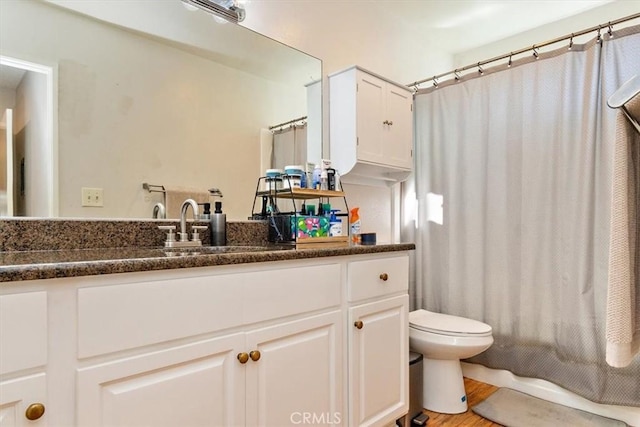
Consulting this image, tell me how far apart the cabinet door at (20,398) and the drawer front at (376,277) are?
93 centimetres

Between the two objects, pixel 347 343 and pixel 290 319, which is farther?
pixel 347 343

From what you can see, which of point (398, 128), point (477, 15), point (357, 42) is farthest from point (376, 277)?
point (477, 15)

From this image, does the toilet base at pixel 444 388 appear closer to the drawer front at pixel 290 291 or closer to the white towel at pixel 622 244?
the drawer front at pixel 290 291

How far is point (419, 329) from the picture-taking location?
75.0 inches

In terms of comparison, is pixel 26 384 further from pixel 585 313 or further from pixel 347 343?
pixel 585 313

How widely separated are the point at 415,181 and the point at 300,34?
1170 millimetres

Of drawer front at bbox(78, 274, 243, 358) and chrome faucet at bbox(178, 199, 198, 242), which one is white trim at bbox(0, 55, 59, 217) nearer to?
chrome faucet at bbox(178, 199, 198, 242)

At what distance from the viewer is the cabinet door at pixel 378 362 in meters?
1.41

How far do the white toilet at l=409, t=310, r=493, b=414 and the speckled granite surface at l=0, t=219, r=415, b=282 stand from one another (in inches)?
20.2

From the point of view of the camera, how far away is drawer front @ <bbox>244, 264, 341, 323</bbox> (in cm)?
111

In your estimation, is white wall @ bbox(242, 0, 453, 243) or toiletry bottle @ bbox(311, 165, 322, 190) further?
white wall @ bbox(242, 0, 453, 243)

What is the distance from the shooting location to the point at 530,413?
6.11 ft

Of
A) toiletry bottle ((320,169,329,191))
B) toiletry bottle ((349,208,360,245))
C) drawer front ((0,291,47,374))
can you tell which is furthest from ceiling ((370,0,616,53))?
drawer front ((0,291,47,374))

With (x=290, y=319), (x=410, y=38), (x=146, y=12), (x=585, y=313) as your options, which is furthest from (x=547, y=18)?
(x=290, y=319)
